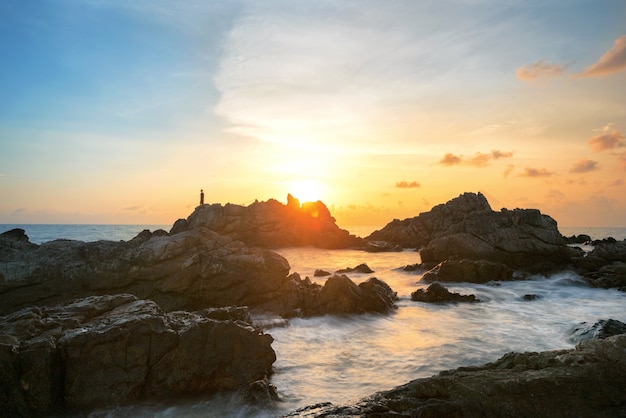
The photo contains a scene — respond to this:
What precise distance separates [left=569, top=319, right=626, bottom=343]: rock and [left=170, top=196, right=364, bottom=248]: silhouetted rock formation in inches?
1995

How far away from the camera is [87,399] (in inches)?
336

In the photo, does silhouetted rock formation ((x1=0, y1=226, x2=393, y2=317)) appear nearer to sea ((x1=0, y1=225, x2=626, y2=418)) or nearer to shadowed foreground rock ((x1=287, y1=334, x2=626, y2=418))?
sea ((x1=0, y1=225, x2=626, y2=418))

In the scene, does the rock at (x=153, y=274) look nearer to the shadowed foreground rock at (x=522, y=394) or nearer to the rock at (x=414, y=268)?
the shadowed foreground rock at (x=522, y=394)

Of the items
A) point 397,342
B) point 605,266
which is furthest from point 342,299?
point 605,266

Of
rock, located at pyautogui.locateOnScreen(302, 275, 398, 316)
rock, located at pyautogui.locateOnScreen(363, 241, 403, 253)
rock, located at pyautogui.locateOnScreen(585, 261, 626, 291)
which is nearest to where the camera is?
rock, located at pyautogui.locateOnScreen(302, 275, 398, 316)

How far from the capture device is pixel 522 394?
6.38m

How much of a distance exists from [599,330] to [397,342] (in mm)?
6793

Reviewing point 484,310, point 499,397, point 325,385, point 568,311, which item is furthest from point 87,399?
point 568,311

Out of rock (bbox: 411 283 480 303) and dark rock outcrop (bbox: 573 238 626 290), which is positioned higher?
dark rock outcrop (bbox: 573 238 626 290)

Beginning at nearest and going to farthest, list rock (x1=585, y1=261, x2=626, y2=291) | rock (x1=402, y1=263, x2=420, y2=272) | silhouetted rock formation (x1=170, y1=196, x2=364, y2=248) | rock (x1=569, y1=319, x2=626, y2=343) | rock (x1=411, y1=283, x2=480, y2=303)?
rock (x1=569, y1=319, x2=626, y2=343) < rock (x1=411, y1=283, x2=480, y2=303) < rock (x1=585, y1=261, x2=626, y2=291) < rock (x1=402, y1=263, x2=420, y2=272) < silhouetted rock formation (x1=170, y1=196, x2=364, y2=248)

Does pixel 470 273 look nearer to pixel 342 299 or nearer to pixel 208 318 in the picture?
pixel 342 299

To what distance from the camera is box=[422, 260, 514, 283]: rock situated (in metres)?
28.5

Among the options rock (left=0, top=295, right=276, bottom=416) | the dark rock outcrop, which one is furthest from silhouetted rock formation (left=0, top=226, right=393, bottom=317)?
the dark rock outcrop

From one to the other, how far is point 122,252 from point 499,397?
1639cm
